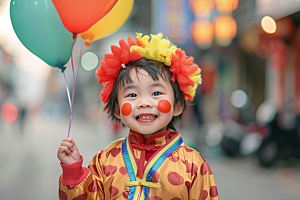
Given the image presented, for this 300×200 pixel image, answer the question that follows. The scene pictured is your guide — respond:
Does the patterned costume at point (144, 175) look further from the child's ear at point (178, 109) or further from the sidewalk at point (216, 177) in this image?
the sidewalk at point (216, 177)

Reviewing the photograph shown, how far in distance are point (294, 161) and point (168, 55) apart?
465cm

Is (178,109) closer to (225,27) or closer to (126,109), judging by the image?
(126,109)

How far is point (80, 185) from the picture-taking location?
1.64 metres

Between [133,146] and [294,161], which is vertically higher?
[133,146]

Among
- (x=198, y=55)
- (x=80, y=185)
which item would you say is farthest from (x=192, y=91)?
(x=198, y=55)

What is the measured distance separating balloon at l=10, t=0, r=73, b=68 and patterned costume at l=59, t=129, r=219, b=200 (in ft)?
2.49

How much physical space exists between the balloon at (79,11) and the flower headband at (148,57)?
8.7 inches

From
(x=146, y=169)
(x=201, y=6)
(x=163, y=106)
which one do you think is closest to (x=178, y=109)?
(x=163, y=106)

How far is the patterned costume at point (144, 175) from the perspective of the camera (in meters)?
1.64

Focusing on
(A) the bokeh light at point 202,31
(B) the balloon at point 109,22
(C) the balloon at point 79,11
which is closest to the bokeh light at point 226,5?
(A) the bokeh light at point 202,31

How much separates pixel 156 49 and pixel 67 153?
81 centimetres

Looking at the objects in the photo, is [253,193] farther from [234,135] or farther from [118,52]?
[118,52]

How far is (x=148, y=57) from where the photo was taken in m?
1.77

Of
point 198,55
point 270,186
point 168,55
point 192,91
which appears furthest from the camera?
point 198,55
